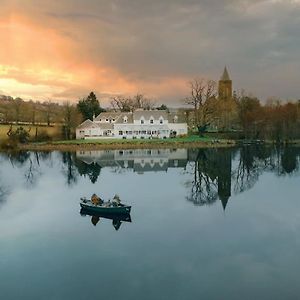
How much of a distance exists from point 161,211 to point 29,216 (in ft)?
21.8

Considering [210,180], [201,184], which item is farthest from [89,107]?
[201,184]

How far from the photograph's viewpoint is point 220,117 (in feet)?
262

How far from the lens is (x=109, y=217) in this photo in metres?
20.2

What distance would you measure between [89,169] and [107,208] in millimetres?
19222

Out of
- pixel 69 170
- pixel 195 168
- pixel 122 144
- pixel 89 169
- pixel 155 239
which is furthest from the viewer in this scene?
pixel 122 144

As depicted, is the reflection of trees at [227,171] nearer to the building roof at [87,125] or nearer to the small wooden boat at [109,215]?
the small wooden boat at [109,215]

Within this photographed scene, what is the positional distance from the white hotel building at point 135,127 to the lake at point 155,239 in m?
40.8

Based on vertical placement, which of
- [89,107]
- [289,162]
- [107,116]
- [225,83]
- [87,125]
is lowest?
[289,162]

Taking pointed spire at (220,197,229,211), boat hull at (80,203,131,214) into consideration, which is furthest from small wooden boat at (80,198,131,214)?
pointed spire at (220,197,229,211)

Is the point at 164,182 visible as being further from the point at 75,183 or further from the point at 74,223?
the point at 74,223

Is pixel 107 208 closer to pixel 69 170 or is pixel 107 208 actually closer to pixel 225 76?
pixel 69 170

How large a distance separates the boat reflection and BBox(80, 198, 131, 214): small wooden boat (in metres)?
0.15

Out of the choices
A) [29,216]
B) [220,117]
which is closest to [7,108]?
[220,117]

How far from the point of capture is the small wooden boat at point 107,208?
2003 centimetres
